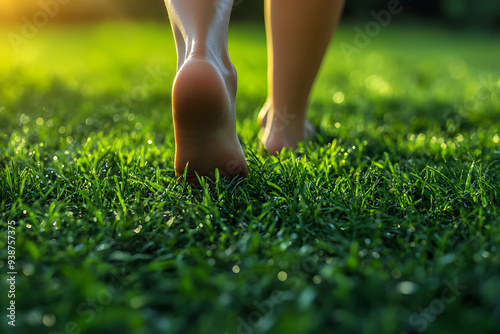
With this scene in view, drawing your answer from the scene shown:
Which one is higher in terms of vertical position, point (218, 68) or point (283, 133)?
point (218, 68)

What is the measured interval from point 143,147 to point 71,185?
300 millimetres

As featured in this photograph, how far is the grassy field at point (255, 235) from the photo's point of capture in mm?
771

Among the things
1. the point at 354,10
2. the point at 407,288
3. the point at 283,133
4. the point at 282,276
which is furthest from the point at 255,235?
the point at 354,10

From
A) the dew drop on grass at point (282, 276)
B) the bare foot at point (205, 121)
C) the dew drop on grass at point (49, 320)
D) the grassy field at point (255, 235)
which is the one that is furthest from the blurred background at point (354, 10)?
the dew drop on grass at point (49, 320)

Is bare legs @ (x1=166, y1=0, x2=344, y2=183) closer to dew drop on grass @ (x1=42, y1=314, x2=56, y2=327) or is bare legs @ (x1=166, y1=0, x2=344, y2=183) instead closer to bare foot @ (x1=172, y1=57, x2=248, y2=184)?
bare foot @ (x1=172, y1=57, x2=248, y2=184)

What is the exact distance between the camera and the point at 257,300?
0.82 m

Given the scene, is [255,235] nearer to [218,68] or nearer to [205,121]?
[205,121]

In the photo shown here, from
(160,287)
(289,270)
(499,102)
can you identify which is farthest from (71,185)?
(499,102)

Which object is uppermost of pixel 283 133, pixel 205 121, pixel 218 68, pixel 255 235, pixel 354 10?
pixel 218 68

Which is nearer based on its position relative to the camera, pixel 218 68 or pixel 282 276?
pixel 282 276

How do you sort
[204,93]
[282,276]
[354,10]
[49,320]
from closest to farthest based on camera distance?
[49,320] → [282,276] → [204,93] → [354,10]

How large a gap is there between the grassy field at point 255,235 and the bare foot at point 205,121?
0.20ft

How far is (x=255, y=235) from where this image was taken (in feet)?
3.29

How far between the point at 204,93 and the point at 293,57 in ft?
1.89
